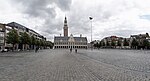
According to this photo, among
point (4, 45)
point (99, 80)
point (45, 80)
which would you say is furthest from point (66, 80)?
point (4, 45)

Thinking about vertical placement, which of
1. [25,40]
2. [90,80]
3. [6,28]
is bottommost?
[90,80]

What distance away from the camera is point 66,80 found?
10.2m

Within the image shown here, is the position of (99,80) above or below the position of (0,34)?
below

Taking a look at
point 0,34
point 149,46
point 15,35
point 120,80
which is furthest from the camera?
point 149,46

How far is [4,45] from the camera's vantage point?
319ft

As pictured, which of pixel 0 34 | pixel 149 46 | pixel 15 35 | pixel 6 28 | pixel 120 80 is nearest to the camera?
pixel 120 80

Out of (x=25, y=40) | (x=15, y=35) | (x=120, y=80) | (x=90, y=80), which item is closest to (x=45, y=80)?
(x=90, y=80)

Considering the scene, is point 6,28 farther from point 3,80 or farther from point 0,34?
point 3,80

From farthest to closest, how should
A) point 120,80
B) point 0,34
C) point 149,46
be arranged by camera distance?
1. point 149,46
2. point 0,34
3. point 120,80

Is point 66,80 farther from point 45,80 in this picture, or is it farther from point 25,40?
point 25,40

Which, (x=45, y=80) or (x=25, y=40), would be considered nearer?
(x=45, y=80)

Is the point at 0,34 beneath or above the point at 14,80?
above

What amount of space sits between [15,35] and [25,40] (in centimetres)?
1520

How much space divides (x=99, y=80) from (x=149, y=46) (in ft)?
451
